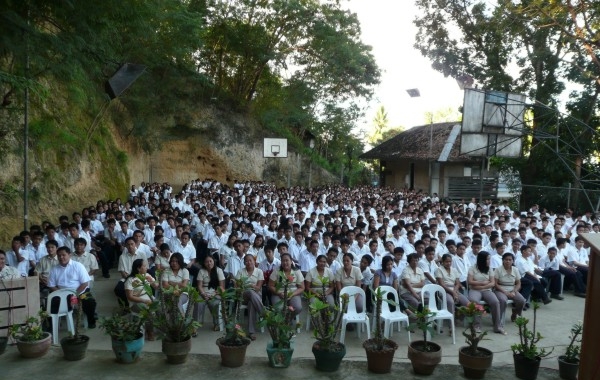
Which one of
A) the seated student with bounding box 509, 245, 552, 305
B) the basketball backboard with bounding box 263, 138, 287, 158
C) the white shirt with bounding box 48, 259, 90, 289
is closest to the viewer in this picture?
the white shirt with bounding box 48, 259, 90, 289

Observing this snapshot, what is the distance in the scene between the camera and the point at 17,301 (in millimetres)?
5527

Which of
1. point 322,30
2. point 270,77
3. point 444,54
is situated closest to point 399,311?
point 444,54

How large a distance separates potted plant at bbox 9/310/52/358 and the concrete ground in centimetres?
9

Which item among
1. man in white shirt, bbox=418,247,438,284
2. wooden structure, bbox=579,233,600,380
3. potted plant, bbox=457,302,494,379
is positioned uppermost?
wooden structure, bbox=579,233,600,380

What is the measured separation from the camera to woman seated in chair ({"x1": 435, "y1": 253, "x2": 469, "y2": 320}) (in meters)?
6.83

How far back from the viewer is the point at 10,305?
5492mm

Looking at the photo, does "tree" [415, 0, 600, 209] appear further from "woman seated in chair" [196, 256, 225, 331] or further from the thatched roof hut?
"woman seated in chair" [196, 256, 225, 331]

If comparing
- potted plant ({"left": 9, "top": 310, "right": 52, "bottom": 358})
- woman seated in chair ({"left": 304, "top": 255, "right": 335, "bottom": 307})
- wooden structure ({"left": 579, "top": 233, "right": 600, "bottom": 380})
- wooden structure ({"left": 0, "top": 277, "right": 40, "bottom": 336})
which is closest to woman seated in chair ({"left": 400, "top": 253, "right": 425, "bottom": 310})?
woman seated in chair ({"left": 304, "top": 255, "right": 335, "bottom": 307})

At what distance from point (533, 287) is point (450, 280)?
1.93 m

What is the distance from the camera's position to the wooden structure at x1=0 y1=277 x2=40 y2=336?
17.9ft

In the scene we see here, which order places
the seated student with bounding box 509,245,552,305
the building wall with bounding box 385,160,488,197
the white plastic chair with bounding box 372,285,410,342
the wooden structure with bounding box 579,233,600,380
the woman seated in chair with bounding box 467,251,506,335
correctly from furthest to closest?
the building wall with bounding box 385,160,488,197 → the seated student with bounding box 509,245,552,305 → the woman seated in chair with bounding box 467,251,506,335 → the white plastic chair with bounding box 372,285,410,342 → the wooden structure with bounding box 579,233,600,380

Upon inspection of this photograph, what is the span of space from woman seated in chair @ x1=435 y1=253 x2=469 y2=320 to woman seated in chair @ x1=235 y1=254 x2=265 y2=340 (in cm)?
271

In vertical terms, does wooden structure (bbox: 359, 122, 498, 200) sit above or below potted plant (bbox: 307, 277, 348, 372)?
above

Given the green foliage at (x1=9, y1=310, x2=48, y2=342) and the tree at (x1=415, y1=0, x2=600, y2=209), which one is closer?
the green foliage at (x1=9, y1=310, x2=48, y2=342)
